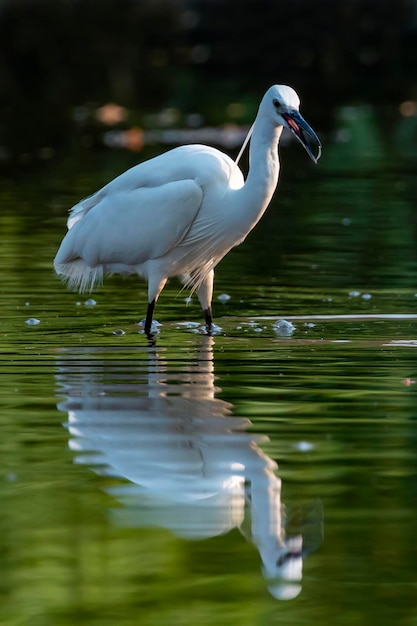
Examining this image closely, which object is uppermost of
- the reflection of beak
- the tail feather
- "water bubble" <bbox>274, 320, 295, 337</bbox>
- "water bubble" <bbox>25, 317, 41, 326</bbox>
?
the reflection of beak

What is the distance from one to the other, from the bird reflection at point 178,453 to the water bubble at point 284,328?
3.45ft

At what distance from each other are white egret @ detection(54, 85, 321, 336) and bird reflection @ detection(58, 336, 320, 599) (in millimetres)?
1313

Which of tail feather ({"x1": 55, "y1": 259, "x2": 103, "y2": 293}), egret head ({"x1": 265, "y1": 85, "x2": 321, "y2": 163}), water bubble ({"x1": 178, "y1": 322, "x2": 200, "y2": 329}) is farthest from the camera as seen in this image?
tail feather ({"x1": 55, "y1": 259, "x2": 103, "y2": 293})

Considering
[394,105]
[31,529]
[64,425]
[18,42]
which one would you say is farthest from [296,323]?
[18,42]

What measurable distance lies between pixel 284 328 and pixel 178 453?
3792 mm

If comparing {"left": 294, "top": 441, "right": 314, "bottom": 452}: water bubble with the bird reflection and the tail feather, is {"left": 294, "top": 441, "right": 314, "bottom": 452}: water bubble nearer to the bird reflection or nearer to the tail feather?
the bird reflection

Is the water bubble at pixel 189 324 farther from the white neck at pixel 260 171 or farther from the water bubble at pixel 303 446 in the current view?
the water bubble at pixel 303 446

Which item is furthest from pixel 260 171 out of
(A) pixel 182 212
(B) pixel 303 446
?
(B) pixel 303 446

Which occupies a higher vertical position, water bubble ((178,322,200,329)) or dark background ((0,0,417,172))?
dark background ((0,0,417,172))

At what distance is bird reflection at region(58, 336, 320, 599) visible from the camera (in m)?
5.60

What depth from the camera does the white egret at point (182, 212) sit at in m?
9.94

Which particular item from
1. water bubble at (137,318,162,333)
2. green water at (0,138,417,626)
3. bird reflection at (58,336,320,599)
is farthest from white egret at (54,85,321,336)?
bird reflection at (58,336,320,599)

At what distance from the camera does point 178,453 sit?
6.68m

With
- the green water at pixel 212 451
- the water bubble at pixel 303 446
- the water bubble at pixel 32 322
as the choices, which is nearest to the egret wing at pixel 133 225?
the green water at pixel 212 451
